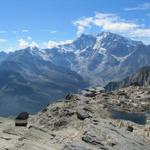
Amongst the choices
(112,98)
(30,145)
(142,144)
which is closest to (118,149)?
(142,144)

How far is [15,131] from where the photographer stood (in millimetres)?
34594

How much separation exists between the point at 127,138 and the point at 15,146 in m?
10.5

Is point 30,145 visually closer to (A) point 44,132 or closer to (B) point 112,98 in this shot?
(A) point 44,132

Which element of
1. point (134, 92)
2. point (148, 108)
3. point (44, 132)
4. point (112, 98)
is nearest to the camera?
point (44, 132)

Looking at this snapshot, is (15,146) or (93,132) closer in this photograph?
(15,146)

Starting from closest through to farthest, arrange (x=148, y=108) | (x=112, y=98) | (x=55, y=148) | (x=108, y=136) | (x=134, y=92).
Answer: (x=55, y=148) < (x=108, y=136) < (x=148, y=108) < (x=112, y=98) < (x=134, y=92)

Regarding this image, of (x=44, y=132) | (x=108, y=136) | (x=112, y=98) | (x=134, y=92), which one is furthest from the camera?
(x=134, y=92)

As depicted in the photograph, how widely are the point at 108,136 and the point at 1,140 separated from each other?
873 cm

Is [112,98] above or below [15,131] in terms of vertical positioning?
above

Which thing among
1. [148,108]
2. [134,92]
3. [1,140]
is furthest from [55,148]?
[134,92]

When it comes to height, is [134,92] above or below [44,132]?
above

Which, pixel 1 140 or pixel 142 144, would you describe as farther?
pixel 142 144

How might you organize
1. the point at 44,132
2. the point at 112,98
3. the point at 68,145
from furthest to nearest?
the point at 112,98
the point at 44,132
the point at 68,145

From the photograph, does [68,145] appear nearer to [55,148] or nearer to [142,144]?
[55,148]
